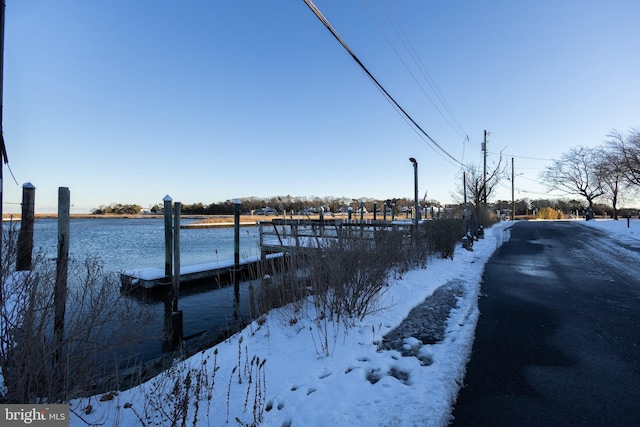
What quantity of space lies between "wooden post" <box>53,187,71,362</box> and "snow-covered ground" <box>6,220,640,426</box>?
0.68 metres

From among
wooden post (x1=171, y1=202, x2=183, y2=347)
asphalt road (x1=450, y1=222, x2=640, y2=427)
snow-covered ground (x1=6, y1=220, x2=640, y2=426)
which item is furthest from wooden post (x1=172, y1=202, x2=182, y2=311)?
asphalt road (x1=450, y1=222, x2=640, y2=427)

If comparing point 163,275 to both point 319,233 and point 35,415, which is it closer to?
point 319,233

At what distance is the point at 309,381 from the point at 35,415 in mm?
2259

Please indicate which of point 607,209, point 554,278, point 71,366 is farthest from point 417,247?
point 607,209

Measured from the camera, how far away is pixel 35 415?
249 centimetres

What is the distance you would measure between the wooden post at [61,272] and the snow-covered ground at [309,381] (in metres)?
0.68

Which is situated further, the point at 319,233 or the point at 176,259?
the point at 176,259

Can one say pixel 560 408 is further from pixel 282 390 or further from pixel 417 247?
pixel 417 247

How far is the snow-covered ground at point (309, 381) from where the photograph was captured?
112 inches

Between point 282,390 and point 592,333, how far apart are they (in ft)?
14.7

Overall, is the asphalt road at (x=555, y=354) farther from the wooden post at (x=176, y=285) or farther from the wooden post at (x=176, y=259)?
the wooden post at (x=176, y=259)

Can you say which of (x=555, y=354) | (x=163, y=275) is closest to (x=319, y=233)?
(x=555, y=354)

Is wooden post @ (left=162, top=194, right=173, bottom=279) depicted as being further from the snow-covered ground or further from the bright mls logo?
the bright mls logo

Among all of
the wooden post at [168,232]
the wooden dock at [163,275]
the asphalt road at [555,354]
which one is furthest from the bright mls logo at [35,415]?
the wooden post at [168,232]
